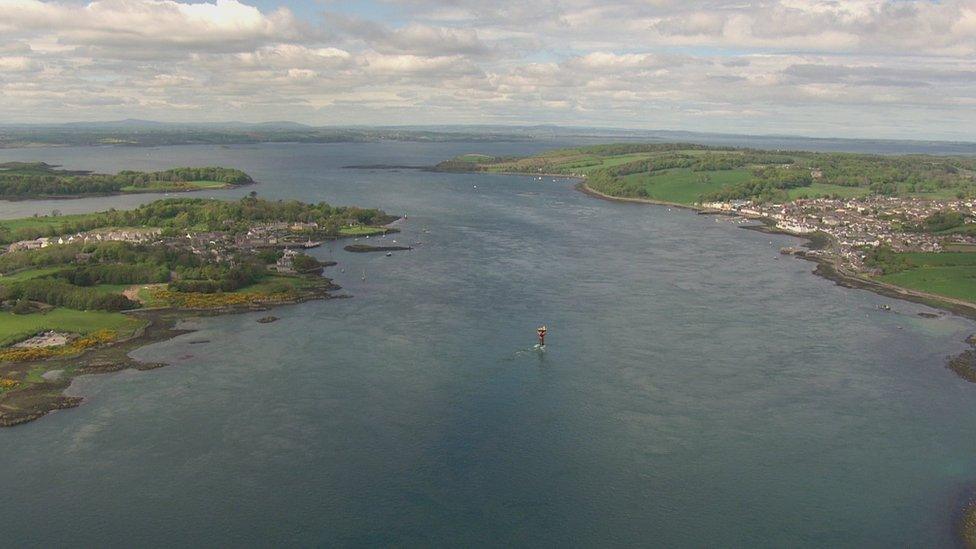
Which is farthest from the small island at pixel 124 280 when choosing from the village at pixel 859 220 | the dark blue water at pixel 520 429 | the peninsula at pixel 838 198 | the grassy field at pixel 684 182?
the grassy field at pixel 684 182

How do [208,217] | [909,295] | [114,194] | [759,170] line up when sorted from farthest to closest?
[759,170] < [114,194] < [208,217] < [909,295]

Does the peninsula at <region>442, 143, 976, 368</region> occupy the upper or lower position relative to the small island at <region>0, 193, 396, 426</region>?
upper

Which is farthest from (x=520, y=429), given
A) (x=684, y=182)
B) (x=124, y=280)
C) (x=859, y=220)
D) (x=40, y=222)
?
(x=684, y=182)

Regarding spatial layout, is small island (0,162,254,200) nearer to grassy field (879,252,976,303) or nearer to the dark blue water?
the dark blue water

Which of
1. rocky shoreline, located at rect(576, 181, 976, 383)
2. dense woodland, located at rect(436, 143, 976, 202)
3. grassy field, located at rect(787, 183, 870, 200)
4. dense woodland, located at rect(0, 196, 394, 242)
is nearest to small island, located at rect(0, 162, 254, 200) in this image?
dense woodland, located at rect(0, 196, 394, 242)

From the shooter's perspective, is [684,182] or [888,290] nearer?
[888,290]

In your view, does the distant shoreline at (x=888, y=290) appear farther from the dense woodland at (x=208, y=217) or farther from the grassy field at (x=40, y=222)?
the grassy field at (x=40, y=222)

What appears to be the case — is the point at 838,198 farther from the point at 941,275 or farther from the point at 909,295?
the point at 909,295
